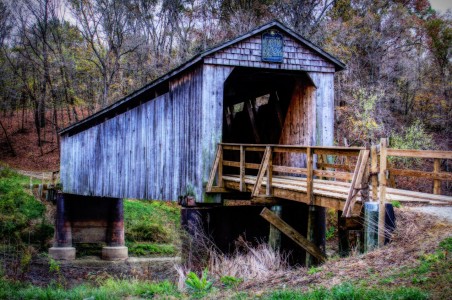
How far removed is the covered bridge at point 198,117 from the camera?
13039mm

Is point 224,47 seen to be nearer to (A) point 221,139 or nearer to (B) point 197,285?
(A) point 221,139

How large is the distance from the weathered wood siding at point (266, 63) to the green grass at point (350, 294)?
24.2 ft

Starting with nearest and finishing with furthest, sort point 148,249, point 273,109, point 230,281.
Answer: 1. point 230,281
2. point 273,109
3. point 148,249

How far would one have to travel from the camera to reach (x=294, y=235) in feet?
35.1

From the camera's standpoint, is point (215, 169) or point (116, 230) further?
point (116, 230)

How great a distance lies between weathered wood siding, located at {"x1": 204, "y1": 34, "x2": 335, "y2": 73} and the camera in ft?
42.9

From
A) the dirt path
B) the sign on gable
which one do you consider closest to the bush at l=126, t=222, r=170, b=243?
the sign on gable

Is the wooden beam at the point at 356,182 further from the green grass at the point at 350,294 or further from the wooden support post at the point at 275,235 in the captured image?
the wooden support post at the point at 275,235

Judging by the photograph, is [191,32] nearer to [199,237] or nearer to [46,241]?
[46,241]

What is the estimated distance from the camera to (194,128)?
522 inches

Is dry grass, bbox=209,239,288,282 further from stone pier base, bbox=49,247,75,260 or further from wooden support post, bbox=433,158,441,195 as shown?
stone pier base, bbox=49,247,75,260

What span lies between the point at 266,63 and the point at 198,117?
2259mm

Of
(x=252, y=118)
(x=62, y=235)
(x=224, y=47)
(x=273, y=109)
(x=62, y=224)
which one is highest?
(x=224, y=47)

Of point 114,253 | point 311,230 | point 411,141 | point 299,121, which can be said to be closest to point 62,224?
point 114,253
